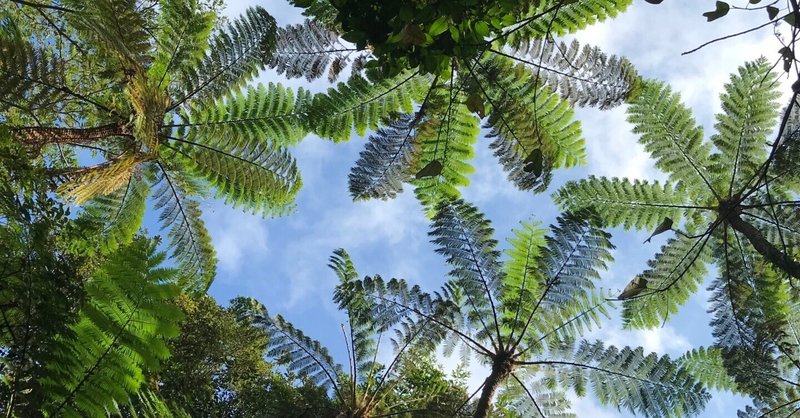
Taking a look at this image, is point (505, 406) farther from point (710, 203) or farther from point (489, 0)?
point (489, 0)

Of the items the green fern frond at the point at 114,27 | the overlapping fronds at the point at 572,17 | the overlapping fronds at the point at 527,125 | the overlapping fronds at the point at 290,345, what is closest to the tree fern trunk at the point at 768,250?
the overlapping fronds at the point at 527,125

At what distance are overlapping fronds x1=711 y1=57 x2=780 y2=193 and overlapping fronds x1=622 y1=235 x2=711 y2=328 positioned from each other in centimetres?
62

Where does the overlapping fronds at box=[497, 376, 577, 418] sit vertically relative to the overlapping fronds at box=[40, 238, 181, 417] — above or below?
above

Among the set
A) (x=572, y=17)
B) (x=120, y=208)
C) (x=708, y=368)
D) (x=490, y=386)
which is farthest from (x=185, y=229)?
(x=708, y=368)

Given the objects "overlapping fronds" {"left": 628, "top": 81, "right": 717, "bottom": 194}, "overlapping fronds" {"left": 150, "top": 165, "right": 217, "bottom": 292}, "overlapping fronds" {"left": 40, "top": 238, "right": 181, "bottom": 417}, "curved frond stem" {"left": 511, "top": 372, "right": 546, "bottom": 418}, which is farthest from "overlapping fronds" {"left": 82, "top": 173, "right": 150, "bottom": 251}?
"overlapping fronds" {"left": 628, "top": 81, "right": 717, "bottom": 194}

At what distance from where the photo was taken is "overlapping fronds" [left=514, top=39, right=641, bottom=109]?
4605 millimetres

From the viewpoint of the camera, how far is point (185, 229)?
5297 millimetres

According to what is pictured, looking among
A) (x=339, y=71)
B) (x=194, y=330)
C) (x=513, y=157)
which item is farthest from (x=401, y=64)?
(x=194, y=330)

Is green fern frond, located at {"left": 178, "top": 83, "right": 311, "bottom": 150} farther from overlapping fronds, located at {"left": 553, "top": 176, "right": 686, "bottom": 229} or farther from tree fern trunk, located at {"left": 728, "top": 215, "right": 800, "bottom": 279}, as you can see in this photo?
tree fern trunk, located at {"left": 728, "top": 215, "right": 800, "bottom": 279}

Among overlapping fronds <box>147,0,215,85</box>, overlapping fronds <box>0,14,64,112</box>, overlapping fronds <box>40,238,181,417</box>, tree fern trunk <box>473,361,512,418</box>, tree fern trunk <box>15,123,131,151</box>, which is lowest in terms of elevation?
overlapping fronds <box>40,238,181,417</box>

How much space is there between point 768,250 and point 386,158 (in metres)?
2.56

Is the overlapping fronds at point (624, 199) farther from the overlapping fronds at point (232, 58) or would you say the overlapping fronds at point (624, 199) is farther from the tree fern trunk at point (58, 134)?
the tree fern trunk at point (58, 134)

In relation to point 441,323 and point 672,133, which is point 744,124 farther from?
point 441,323

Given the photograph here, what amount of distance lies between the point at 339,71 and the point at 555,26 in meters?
1.72
